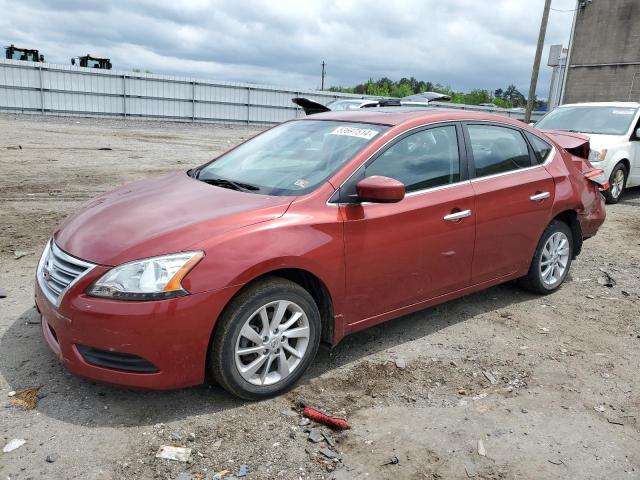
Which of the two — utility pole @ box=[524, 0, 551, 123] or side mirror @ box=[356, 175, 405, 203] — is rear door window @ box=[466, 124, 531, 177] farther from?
utility pole @ box=[524, 0, 551, 123]

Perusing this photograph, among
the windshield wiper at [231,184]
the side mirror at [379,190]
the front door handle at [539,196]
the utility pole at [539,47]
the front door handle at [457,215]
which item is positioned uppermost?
the utility pole at [539,47]

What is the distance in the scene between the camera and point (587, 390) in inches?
145

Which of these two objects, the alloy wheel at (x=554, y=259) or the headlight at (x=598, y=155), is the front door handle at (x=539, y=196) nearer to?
the alloy wheel at (x=554, y=259)

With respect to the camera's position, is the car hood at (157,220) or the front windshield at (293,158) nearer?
the car hood at (157,220)

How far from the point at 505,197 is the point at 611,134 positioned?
685 cm

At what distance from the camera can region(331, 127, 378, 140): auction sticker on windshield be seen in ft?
13.1

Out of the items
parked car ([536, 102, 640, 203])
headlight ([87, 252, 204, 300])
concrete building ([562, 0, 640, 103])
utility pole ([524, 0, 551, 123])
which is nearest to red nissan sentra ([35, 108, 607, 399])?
headlight ([87, 252, 204, 300])

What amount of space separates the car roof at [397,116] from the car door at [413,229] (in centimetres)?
11

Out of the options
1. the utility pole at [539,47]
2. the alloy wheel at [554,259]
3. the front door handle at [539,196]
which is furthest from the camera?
the utility pole at [539,47]

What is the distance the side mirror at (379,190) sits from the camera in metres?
3.46

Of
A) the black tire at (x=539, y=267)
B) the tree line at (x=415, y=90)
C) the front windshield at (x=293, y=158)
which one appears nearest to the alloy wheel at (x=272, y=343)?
the front windshield at (x=293, y=158)

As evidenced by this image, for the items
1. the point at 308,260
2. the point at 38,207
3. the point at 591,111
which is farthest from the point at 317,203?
the point at 591,111

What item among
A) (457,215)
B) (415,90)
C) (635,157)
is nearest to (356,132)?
(457,215)

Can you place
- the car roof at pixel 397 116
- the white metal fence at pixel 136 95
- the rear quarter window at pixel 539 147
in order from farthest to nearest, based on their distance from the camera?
the white metal fence at pixel 136 95
the rear quarter window at pixel 539 147
the car roof at pixel 397 116
